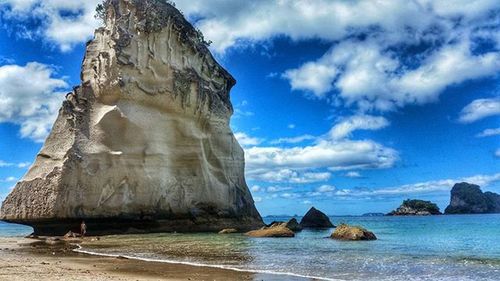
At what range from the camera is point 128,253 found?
19188 mm

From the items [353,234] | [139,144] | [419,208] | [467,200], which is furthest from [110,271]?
[467,200]

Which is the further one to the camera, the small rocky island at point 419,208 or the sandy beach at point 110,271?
the small rocky island at point 419,208

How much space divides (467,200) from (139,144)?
10326 cm

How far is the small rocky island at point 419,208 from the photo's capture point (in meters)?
116

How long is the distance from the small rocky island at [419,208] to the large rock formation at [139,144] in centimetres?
8513

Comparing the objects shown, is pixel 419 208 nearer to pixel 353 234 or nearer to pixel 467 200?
pixel 467 200

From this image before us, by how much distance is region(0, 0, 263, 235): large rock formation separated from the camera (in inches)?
1240

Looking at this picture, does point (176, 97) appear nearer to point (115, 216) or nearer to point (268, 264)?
point (115, 216)

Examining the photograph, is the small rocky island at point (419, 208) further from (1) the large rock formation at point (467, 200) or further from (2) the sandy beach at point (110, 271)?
(2) the sandy beach at point (110, 271)

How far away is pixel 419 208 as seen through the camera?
116m

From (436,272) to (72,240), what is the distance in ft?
66.2

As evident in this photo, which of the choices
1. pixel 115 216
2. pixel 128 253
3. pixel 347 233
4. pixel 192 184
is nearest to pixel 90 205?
pixel 115 216

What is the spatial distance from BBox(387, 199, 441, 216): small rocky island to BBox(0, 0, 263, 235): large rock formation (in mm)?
85128

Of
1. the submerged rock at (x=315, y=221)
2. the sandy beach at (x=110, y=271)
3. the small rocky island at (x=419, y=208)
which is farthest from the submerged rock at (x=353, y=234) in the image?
the small rocky island at (x=419, y=208)
